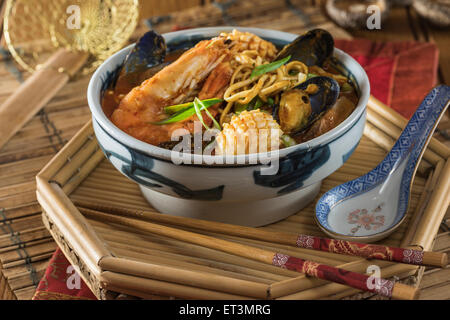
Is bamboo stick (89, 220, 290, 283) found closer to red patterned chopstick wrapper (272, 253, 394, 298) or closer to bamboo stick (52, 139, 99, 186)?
red patterned chopstick wrapper (272, 253, 394, 298)

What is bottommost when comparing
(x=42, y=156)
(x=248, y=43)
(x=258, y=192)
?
(x=42, y=156)

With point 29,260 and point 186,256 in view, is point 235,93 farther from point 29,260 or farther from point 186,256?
point 29,260

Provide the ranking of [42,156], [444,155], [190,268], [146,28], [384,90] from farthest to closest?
[146,28], [384,90], [42,156], [444,155], [190,268]

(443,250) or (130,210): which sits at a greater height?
(130,210)

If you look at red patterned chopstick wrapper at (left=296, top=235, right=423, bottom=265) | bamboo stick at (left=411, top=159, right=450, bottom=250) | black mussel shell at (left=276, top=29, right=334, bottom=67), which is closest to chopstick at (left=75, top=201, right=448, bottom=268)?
red patterned chopstick wrapper at (left=296, top=235, right=423, bottom=265)

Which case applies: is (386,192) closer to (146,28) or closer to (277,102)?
(277,102)

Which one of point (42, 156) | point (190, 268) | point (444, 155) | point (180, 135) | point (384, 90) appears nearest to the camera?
point (190, 268)

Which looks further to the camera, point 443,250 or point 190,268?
point 443,250

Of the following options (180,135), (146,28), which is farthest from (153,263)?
(146,28)
